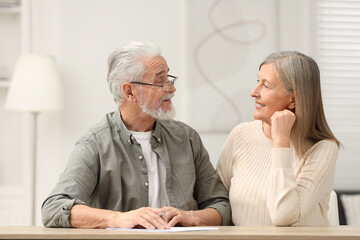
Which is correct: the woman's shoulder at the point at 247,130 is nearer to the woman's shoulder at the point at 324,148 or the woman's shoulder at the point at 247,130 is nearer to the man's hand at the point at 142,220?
the woman's shoulder at the point at 324,148

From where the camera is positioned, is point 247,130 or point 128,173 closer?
point 128,173

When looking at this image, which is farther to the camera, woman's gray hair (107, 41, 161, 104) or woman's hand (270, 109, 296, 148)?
woman's gray hair (107, 41, 161, 104)

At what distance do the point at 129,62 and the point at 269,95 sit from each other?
59cm

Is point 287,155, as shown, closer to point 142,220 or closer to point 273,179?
point 273,179

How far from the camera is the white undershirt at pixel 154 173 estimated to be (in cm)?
226

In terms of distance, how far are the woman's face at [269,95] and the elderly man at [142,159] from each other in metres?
0.35

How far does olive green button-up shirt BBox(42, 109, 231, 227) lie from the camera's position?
2092mm

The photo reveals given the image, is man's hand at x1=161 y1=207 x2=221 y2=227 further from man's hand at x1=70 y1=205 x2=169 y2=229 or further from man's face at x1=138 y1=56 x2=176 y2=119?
man's face at x1=138 y1=56 x2=176 y2=119

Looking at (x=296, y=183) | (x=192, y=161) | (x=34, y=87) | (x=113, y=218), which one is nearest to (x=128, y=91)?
(x=192, y=161)

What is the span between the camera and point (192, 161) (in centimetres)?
236

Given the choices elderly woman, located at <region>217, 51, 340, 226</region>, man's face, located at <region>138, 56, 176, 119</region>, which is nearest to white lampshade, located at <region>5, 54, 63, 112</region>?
man's face, located at <region>138, 56, 176, 119</region>

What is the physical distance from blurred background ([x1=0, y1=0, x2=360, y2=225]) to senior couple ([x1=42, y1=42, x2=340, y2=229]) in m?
1.56

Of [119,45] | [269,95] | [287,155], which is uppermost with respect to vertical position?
[119,45]

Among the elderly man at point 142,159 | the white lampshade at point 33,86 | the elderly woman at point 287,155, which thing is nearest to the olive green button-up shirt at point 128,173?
the elderly man at point 142,159
